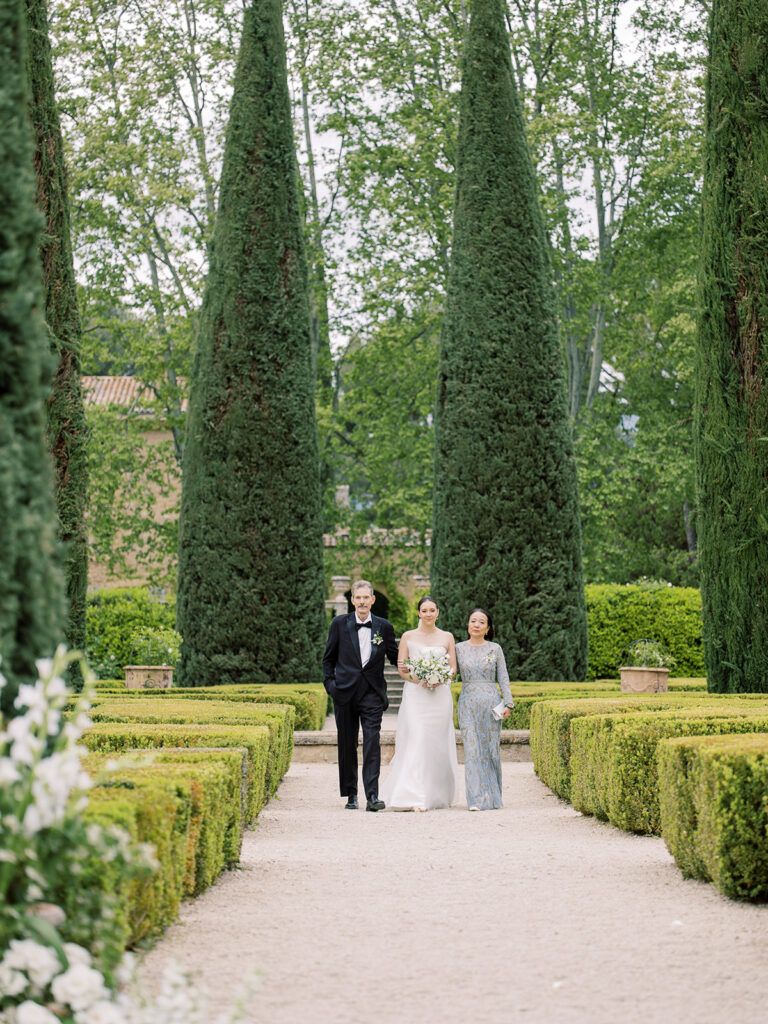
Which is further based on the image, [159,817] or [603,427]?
[603,427]

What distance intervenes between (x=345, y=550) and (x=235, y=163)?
888 cm

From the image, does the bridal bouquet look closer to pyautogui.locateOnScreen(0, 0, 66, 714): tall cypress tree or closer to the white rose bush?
pyautogui.locateOnScreen(0, 0, 66, 714): tall cypress tree

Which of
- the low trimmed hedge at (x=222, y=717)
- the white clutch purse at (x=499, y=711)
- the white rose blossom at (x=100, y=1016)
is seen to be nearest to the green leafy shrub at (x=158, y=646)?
the low trimmed hedge at (x=222, y=717)

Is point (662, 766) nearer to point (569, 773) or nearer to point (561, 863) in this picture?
point (561, 863)

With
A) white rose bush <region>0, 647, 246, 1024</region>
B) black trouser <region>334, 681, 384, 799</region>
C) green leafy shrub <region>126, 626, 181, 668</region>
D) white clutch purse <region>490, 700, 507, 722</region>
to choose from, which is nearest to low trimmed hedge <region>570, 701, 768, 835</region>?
white clutch purse <region>490, 700, 507, 722</region>

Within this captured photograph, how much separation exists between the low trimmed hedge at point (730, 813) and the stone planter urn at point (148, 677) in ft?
37.7

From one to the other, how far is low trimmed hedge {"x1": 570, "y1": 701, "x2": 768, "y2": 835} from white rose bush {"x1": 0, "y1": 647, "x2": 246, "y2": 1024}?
438 cm

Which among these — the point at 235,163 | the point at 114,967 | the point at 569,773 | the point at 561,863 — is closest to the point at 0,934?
the point at 114,967

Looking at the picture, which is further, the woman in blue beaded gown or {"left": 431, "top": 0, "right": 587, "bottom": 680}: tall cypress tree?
{"left": 431, "top": 0, "right": 587, "bottom": 680}: tall cypress tree

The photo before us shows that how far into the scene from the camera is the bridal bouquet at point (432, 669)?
9469 mm

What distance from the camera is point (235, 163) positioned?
18000 millimetres

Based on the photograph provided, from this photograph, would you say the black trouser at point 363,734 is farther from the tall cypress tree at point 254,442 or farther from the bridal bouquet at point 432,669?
the tall cypress tree at point 254,442

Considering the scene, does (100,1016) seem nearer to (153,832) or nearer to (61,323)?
(153,832)

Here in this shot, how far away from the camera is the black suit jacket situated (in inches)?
361
